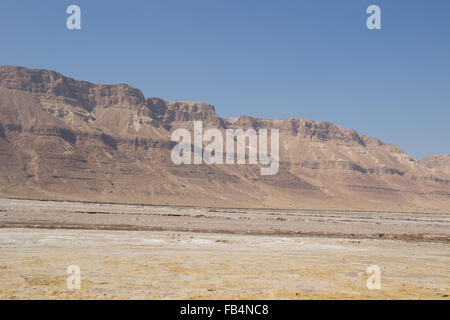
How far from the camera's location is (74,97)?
189375 millimetres

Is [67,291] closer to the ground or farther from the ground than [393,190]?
farther from the ground

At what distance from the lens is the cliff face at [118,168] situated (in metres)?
126

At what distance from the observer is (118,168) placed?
14388cm

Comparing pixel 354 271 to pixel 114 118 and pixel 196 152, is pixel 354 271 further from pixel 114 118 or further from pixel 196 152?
pixel 114 118

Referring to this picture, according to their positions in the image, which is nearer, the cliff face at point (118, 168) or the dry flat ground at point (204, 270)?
the dry flat ground at point (204, 270)

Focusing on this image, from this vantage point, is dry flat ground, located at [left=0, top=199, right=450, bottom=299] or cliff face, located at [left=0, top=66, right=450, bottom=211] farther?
cliff face, located at [left=0, top=66, right=450, bottom=211]

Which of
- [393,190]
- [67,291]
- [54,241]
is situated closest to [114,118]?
[393,190]

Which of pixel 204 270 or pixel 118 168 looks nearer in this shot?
pixel 204 270

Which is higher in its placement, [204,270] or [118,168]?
[118,168]

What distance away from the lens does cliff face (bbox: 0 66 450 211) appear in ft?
412

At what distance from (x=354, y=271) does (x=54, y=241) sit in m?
14.5
